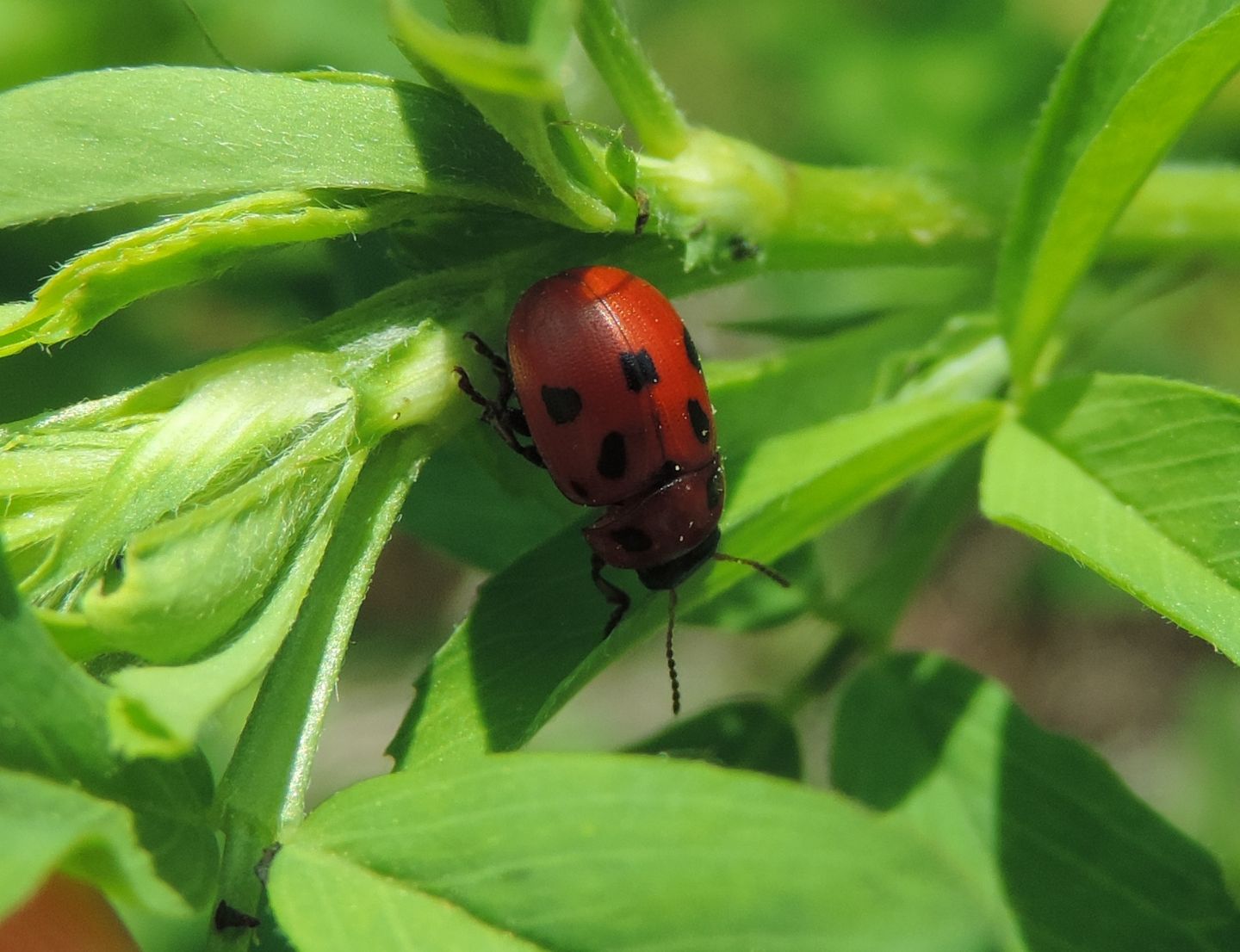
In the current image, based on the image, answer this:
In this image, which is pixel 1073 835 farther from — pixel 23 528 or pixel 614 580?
pixel 23 528

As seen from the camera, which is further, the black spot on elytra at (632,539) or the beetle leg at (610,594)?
the black spot on elytra at (632,539)

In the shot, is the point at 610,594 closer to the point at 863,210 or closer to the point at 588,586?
the point at 588,586

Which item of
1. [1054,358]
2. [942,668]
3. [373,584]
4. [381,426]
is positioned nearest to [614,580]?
[381,426]

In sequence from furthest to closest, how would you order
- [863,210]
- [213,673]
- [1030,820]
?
[863,210]
[1030,820]
[213,673]

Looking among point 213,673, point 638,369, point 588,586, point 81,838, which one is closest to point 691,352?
point 638,369

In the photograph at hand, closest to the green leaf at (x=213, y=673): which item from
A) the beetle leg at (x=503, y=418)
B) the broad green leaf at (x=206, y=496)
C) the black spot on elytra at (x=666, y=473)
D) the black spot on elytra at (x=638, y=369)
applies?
the broad green leaf at (x=206, y=496)

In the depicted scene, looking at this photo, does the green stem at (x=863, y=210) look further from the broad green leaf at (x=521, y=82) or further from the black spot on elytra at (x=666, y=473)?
the black spot on elytra at (x=666, y=473)
